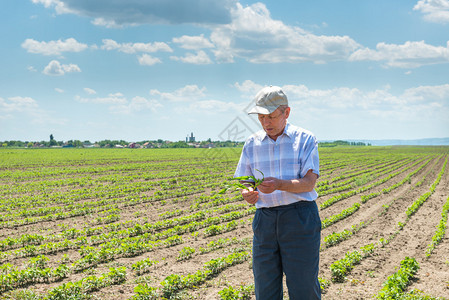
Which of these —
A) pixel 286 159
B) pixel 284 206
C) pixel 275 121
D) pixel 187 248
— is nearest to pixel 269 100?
pixel 275 121

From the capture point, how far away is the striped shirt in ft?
9.77

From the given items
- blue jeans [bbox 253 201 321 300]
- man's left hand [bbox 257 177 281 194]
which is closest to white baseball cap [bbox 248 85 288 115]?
man's left hand [bbox 257 177 281 194]

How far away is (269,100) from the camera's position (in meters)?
2.93

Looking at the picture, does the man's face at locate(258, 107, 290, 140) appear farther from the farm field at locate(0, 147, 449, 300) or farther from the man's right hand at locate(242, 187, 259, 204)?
the farm field at locate(0, 147, 449, 300)

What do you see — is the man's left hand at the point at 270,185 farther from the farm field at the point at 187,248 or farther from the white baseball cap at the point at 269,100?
Answer: the farm field at the point at 187,248

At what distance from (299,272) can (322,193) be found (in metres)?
13.4

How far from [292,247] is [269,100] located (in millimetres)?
1149

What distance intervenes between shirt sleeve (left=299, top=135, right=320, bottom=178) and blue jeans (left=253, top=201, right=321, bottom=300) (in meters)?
0.26

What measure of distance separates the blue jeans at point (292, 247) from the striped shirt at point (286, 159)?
0.07 m

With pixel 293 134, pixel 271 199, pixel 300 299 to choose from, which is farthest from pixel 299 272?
pixel 293 134

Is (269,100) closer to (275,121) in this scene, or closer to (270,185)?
(275,121)

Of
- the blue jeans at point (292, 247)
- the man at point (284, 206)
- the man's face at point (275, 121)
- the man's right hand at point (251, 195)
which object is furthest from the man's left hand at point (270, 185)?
the man's face at point (275, 121)

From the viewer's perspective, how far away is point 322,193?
1584cm

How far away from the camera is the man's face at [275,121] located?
3012mm
